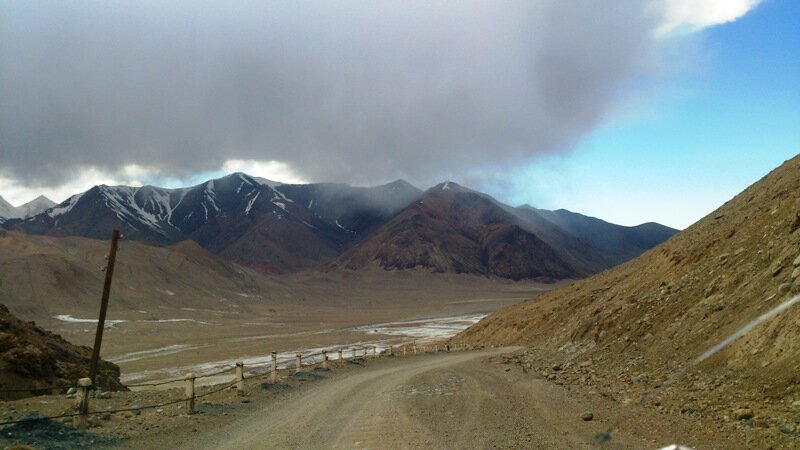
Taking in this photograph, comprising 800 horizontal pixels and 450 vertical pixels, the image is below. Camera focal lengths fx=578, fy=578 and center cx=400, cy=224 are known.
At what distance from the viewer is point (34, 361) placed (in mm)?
19750

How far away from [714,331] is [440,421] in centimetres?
669

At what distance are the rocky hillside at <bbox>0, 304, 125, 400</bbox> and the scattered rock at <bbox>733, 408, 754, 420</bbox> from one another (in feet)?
62.2

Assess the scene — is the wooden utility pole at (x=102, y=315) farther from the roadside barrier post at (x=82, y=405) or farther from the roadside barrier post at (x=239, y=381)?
the roadside barrier post at (x=82, y=405)

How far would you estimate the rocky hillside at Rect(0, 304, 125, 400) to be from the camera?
18705 mm

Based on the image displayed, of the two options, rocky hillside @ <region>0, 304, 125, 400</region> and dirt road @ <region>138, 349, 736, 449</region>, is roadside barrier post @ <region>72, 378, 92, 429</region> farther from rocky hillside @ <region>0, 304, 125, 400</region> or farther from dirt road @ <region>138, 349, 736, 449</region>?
rocky hillside @ <region>0, 304, 125, 400</region>

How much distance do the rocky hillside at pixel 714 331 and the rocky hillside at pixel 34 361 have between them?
17220 mm

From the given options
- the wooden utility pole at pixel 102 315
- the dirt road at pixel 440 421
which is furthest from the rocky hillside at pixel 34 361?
the dirt road at pixel 440 421

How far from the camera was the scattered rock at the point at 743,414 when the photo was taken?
Answer: 30.1 ft

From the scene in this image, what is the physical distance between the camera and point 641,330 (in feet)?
56.7

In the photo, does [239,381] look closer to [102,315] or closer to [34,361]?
[34,361]

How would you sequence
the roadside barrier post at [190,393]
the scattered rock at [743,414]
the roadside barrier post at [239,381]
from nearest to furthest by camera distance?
the scattered rock at [743,414]
the roadside barrier post at [190,393]
the roadside barrier post at [239,381]

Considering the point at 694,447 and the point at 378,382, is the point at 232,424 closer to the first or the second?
the point at 378,382

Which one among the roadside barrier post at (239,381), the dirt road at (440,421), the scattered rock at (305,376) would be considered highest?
the roadside barrier post at (239,381)

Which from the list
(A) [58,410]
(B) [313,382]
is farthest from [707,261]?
(A) [58,410]
